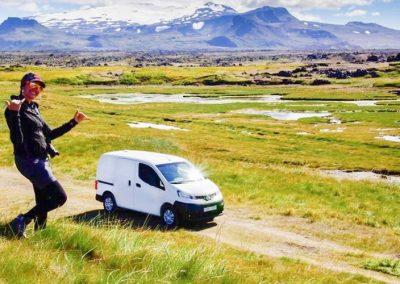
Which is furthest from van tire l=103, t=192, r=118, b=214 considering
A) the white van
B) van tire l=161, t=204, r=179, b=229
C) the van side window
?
van tire l=161, t=204, r=179, b=229

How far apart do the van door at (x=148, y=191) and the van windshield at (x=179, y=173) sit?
38 cm

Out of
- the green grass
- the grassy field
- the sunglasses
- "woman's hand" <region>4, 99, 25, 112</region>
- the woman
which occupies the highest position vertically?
the sunglasses

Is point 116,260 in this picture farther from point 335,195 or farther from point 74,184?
point 335,195

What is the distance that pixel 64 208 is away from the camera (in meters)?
23.2

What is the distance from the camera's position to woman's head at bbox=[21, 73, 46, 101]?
9.98 meters

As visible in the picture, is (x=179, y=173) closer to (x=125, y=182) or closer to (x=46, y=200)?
(x=125, y=182)

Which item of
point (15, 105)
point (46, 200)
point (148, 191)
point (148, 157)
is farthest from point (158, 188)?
point (15, 105)

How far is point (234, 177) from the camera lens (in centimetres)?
3334

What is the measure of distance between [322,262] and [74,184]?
55.1ft

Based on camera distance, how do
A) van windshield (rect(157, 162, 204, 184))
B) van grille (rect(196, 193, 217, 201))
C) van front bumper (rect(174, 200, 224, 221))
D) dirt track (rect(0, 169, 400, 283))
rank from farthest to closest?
van windshield (rect(157, 162, 204, 184)), van grille (rect(196, 193, 217, 201)), van front bumper (rect(174, 200, 224, 221)), dirt track (rect(0, 169, 400, 283))

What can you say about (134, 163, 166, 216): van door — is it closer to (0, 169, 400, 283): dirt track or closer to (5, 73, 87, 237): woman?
(0, 169, 400, 283): dirt track

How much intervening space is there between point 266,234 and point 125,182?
6029mm

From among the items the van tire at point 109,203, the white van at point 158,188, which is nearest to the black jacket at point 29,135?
the white van at point 158,188

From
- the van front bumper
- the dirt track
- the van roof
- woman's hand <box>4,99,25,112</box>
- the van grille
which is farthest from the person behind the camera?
the van roof
